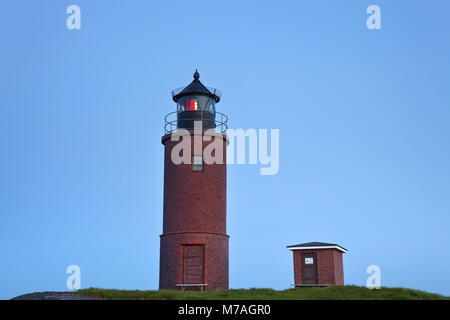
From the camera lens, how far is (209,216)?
27594mm

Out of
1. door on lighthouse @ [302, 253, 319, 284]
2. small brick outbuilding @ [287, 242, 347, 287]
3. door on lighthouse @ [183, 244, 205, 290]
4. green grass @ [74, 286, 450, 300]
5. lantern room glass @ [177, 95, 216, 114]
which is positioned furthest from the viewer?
lantern room glass @ [177, 95, 216, 114]

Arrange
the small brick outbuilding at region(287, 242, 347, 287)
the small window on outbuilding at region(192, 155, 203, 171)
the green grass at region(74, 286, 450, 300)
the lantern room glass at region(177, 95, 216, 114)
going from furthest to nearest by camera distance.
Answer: the lantern room glass at region(177, 95, 216, 114)
the small window on outbuilding at region(192, 155, 203, 171)
the small brick outbuilding at region(287, 242, 347, 287)
the green grass at region(74, 286, 450, 300)

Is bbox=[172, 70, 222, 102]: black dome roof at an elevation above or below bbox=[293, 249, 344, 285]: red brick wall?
above

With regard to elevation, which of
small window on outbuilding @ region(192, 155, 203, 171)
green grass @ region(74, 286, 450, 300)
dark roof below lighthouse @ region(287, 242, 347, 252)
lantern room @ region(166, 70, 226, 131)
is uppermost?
lantern room @ region(166, 70, 226, 131)

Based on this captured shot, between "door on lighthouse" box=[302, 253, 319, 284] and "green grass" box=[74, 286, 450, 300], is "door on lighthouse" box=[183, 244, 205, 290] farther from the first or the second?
"green grass" box=[74, 286, 450, 300]

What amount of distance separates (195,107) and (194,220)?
20.1ft

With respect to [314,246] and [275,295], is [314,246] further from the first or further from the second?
[275,295]

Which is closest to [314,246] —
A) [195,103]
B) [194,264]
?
[194,264]

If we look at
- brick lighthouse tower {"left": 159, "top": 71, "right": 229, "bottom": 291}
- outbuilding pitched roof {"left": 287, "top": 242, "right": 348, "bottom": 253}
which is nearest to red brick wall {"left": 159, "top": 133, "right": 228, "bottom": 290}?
brick lighthouse tower {"left": 159, "top": 71, "right": 229, "bottom": 291}

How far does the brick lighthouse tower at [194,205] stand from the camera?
27.0 metres

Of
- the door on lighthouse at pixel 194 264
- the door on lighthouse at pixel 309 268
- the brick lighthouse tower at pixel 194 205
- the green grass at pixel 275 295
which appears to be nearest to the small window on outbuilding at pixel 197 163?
the brick lighthouse tower at pixel 194 205

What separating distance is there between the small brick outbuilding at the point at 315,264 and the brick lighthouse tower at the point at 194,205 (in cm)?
381

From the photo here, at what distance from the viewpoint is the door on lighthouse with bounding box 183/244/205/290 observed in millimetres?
26875

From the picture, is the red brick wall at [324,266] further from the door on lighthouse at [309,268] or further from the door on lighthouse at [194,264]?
the door on lighthouse at [194,264]
